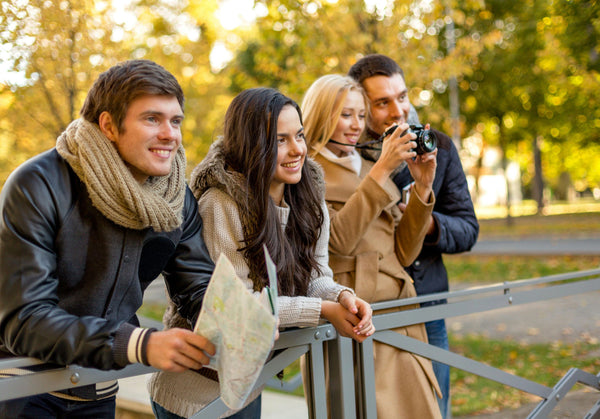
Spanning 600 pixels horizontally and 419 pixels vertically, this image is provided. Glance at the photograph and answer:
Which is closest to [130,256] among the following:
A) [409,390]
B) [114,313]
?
A: [114,313]

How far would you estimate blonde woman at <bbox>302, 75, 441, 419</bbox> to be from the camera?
236 centimetres

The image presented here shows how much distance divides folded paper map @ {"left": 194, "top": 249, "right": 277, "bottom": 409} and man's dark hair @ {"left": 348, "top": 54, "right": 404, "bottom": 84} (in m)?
1.67

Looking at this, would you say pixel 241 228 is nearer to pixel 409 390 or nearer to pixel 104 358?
pixel 104 358

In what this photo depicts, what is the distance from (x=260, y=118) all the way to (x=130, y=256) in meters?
0.65

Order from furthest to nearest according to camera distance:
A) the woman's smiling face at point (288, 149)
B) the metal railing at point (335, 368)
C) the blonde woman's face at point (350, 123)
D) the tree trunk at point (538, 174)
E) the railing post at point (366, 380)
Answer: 1. the tree trunk at point (538, 174)
2. the blonde woman's face at point (350, 123)
3. the railing post at point (366, 380)
4. the woman's smiling face at point (288, 149)
5. the metal railing at point (335, 368)

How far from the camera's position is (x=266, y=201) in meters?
2.01

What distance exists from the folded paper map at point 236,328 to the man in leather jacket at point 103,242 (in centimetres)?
7

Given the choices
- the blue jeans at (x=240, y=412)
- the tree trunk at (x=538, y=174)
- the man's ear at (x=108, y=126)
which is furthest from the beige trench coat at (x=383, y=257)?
the tree trunk at (x=538, y=174)

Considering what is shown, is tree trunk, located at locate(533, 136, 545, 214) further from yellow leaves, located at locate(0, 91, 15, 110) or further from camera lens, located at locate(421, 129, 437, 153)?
camera lens, located at locate(421, 129, 437, 153)

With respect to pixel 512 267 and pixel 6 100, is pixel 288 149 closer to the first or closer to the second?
pixel 6 100

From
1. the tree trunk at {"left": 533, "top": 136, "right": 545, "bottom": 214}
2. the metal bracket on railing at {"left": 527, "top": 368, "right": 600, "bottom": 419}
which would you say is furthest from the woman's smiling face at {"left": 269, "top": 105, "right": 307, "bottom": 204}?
the tree trunk at {"left": 533, "top": 136, "right": 545, "bottom": 214}

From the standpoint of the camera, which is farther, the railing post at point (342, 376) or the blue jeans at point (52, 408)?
the railing post at point (342, 376)

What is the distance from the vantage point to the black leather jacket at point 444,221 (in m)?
2.73

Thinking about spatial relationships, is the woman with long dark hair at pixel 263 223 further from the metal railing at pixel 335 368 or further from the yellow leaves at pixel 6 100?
the yellow leaves at pixel 6 100
